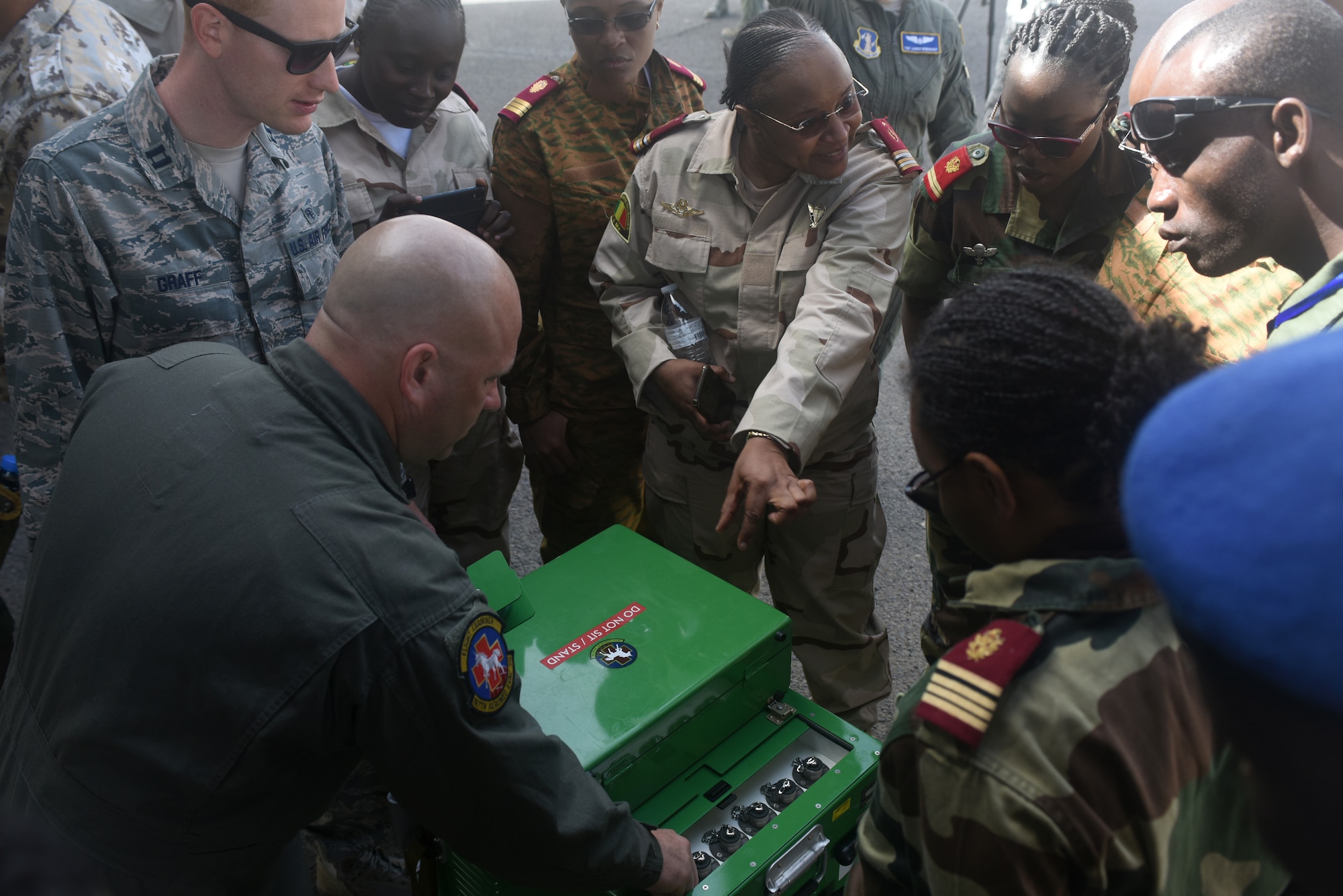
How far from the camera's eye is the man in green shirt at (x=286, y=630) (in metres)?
1.23

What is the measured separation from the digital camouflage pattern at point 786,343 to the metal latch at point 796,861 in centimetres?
79

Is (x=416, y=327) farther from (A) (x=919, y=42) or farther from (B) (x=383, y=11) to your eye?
(A) (x=919, y=42)

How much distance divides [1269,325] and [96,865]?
201cm

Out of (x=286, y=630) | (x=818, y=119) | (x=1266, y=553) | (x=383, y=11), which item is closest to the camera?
(x=1266, y=553)

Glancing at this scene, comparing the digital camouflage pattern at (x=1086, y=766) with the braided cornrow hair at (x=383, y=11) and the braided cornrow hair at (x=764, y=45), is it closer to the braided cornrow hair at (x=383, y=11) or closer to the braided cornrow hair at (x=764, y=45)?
the braided cornrow hair at (x=764, y=45)

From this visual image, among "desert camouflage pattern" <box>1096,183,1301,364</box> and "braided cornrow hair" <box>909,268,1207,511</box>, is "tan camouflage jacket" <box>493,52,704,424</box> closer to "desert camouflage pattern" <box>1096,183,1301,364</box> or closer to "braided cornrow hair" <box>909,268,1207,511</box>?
"desert camouflage pattern" <box>1096,183,1301,364</box>

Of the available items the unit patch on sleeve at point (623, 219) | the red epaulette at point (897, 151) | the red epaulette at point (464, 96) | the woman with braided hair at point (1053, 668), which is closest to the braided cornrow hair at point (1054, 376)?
the woman with braided hair at point (1053, 668)

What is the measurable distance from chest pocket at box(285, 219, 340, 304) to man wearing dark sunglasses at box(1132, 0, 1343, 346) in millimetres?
1730

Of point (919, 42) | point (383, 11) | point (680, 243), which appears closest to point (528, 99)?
point (383, 11)

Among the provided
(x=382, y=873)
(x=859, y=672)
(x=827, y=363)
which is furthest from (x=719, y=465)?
(x=382, y=873)

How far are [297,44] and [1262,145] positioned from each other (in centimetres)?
180

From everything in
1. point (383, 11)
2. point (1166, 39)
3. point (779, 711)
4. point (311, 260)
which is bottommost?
point (779, 711)

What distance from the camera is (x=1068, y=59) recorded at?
2.00m

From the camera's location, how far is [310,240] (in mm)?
2197
